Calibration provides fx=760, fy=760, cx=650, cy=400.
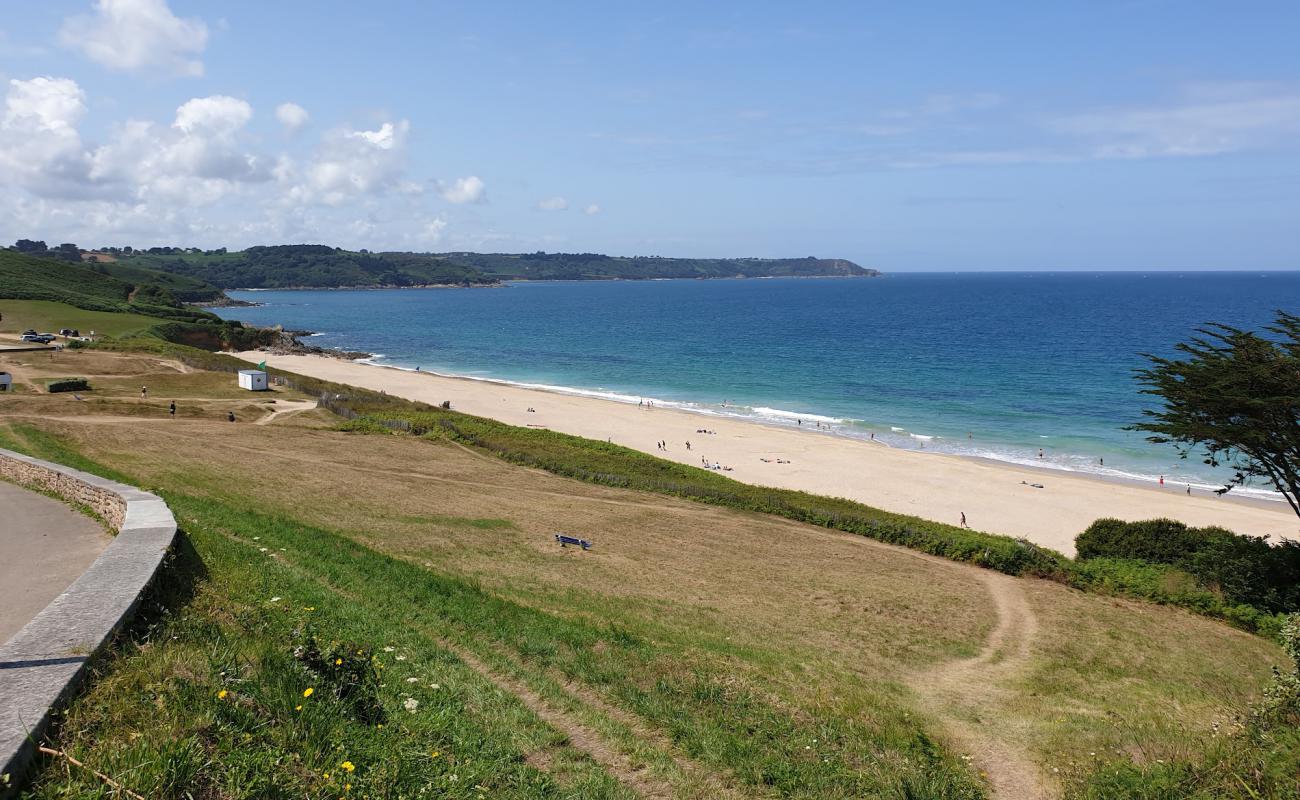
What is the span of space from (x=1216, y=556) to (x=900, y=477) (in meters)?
23.1

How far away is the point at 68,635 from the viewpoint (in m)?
7.00

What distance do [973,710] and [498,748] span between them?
27.3 ft

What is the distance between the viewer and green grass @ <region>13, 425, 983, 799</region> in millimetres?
5980

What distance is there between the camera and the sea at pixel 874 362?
57.5 meters

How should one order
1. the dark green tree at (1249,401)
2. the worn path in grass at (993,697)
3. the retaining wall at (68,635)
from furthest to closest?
the dark green tree at (1249,401)
the worn path in grass at (993,697)
the retaining wall at (68,635)

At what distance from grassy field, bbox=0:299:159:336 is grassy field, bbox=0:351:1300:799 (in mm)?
63744

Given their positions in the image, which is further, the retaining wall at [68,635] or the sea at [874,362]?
the sea at [874,362]

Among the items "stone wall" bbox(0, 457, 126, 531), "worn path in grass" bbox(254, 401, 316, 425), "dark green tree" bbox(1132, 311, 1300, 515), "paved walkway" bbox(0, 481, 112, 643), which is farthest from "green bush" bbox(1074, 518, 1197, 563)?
"worn path in grass" bbox(254, 401, 316, 425)

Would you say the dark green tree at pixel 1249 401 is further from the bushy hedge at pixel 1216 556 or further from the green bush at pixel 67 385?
the green bush at pixel 67 385

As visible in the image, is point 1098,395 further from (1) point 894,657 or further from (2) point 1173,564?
(1) point 894,657

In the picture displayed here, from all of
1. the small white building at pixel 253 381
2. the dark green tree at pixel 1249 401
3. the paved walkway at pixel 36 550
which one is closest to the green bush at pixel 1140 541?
the dark green tree at pixel 1249 401

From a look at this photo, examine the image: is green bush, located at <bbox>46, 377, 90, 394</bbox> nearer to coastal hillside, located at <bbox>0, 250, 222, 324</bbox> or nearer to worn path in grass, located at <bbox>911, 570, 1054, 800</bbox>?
worn path in grass, located at <bbox>911, 570, 1054, 800</bbox>

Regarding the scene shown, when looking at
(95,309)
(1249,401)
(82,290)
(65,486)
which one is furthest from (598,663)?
(82,290)

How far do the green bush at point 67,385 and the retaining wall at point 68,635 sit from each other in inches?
1489
